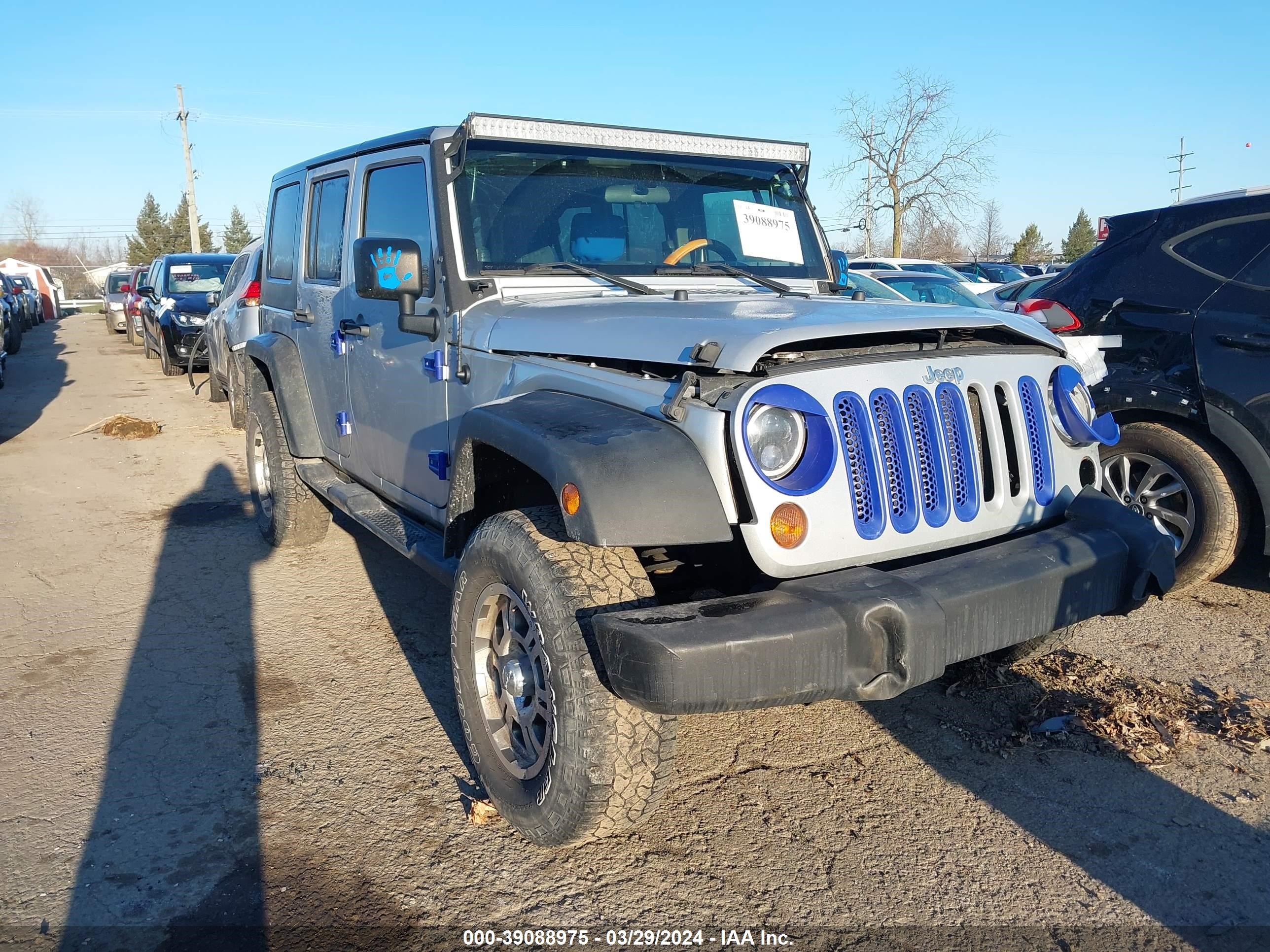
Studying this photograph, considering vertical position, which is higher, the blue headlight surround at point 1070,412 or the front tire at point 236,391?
the blue headlight surround at point 1070,412

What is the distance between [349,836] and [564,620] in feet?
3.46

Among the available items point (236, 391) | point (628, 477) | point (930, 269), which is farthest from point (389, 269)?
point (930, 269)

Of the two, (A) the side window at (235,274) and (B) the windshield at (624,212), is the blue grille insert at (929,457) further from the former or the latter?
(A) the side window at (235,274)

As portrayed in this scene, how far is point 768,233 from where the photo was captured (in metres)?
4.20

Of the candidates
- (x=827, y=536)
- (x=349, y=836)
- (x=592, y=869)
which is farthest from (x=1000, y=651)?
(x=349, y=836)

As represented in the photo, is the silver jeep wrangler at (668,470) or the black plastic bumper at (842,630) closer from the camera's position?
the black plastic bumper at (842,630)

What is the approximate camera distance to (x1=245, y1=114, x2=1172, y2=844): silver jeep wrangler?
7.75ft

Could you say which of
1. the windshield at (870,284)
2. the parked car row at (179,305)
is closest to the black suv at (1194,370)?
the windshield at (870,284)

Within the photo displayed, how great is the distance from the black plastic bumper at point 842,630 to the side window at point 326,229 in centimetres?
300

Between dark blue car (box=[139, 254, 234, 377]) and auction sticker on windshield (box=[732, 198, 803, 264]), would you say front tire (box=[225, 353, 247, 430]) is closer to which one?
auction sticker on windshield (box=[732, 198, 803, 264])

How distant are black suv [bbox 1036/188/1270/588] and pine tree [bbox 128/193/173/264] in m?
69.4

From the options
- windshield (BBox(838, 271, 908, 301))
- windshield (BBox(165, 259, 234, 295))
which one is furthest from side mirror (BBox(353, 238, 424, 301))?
windshield (BBox(165, 259, 234, 295))

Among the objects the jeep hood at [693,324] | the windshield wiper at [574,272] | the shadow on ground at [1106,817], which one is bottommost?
the shadow on ground at [1106,817]

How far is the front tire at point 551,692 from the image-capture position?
2488 millimetres
